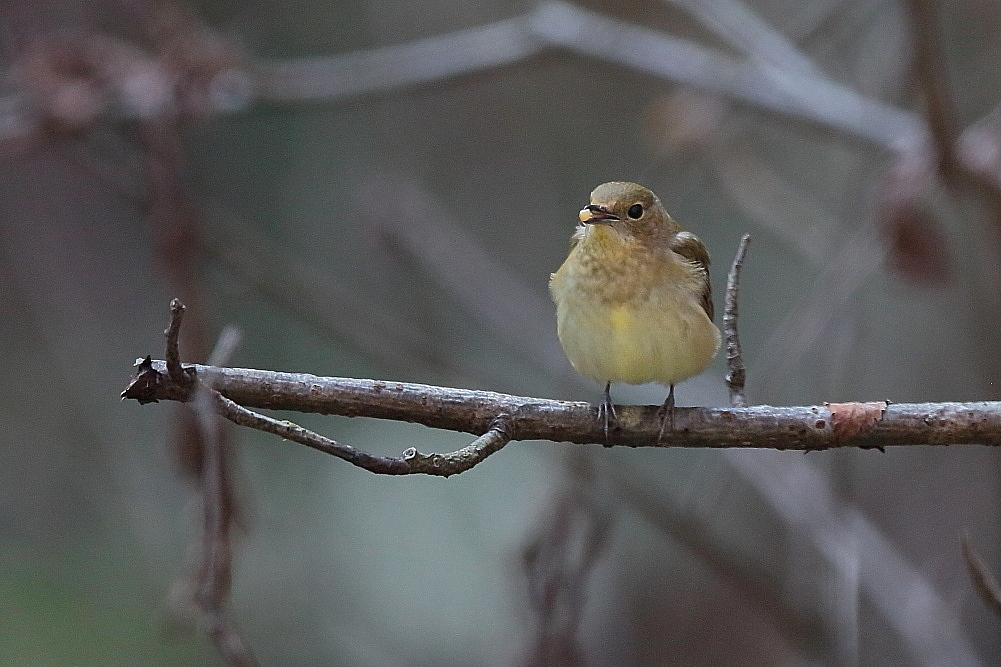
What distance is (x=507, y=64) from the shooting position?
4504 mm

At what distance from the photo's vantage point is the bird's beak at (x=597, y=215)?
3230 millimetres

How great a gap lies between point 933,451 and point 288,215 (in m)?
3.96

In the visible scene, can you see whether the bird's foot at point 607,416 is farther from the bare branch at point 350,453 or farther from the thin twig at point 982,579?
the thin twig at point 982,579

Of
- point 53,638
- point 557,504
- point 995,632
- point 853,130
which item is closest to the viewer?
point 557,504

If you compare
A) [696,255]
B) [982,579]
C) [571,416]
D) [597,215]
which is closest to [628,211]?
[597,215]

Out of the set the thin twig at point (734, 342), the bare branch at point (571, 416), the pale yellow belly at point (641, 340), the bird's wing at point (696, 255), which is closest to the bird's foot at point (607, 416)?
the bare branch at point (571, 416)

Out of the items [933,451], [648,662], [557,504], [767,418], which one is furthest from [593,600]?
[767,418]

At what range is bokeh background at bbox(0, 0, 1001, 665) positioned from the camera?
4078mm

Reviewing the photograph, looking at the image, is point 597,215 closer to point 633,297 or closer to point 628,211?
point 628,211

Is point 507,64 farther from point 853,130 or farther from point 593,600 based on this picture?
point 593,600

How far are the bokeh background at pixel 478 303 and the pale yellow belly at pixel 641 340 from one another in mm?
449

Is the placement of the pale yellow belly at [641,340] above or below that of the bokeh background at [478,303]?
below

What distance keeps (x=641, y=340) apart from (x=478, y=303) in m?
1.68

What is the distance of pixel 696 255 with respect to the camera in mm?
3340
